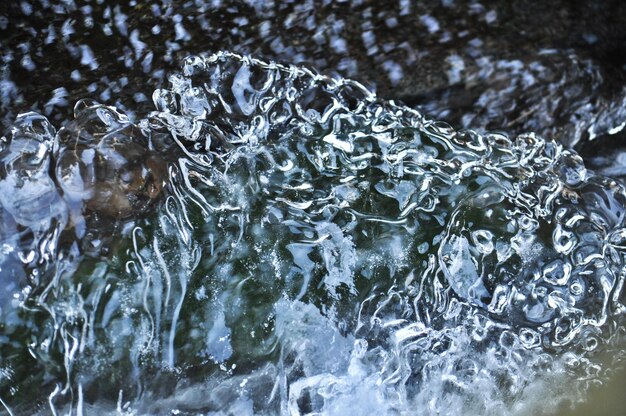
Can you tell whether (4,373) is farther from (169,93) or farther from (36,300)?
(169,93)

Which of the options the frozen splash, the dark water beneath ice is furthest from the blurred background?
the frozen splash

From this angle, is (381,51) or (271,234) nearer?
(271,234)

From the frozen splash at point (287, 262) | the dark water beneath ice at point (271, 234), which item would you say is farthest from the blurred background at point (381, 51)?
the frozen splash at point (287, 262)

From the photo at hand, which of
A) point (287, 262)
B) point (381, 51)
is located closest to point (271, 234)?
point (287, 262)

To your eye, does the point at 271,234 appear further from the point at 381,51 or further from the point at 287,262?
the point at 381,51

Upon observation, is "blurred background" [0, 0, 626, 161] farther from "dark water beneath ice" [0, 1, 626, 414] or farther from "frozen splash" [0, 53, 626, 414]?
"frozen splash" [0, 53, 626, 414]

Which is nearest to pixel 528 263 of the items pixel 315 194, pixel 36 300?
pixel 315 194

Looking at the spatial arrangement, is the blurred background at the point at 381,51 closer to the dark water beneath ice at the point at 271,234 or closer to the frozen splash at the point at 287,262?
the dark water beneath ice at the point at 271,234
